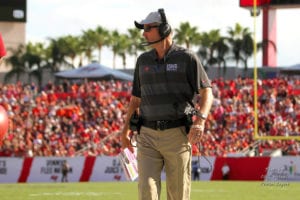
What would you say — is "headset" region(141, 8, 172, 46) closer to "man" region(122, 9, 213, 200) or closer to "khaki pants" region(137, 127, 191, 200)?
"man" region(122, 9, 213, 200)

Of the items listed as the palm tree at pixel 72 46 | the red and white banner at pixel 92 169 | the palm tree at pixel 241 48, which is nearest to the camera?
the red and white banner at pixel 92 169

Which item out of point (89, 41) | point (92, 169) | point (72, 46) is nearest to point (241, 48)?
point (92, 169)

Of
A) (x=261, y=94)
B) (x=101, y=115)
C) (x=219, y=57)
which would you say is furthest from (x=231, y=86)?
(x=219, y=57)

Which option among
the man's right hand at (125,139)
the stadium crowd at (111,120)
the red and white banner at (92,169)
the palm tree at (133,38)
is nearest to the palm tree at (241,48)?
the stadium crowd at (111,120)

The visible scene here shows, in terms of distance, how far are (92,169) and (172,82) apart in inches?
769

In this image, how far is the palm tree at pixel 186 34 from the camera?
73863 mm

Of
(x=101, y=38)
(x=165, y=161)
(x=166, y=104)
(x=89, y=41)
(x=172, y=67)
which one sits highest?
(x=172, y=67)

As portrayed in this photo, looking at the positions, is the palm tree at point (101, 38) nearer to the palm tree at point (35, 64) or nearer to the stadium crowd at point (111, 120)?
the palm tree at point (35, 64)

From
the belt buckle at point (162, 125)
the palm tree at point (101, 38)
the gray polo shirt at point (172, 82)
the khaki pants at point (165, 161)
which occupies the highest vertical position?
the gray polo shirt at point (172, 82)

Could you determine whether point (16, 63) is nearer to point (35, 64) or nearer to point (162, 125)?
point (35, 64)

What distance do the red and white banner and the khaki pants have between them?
1769 centimetres

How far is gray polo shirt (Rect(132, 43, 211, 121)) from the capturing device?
682cm

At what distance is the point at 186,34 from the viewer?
74.6 metres

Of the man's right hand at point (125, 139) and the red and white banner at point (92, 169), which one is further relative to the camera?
the red and white banner at point (92, 169)
